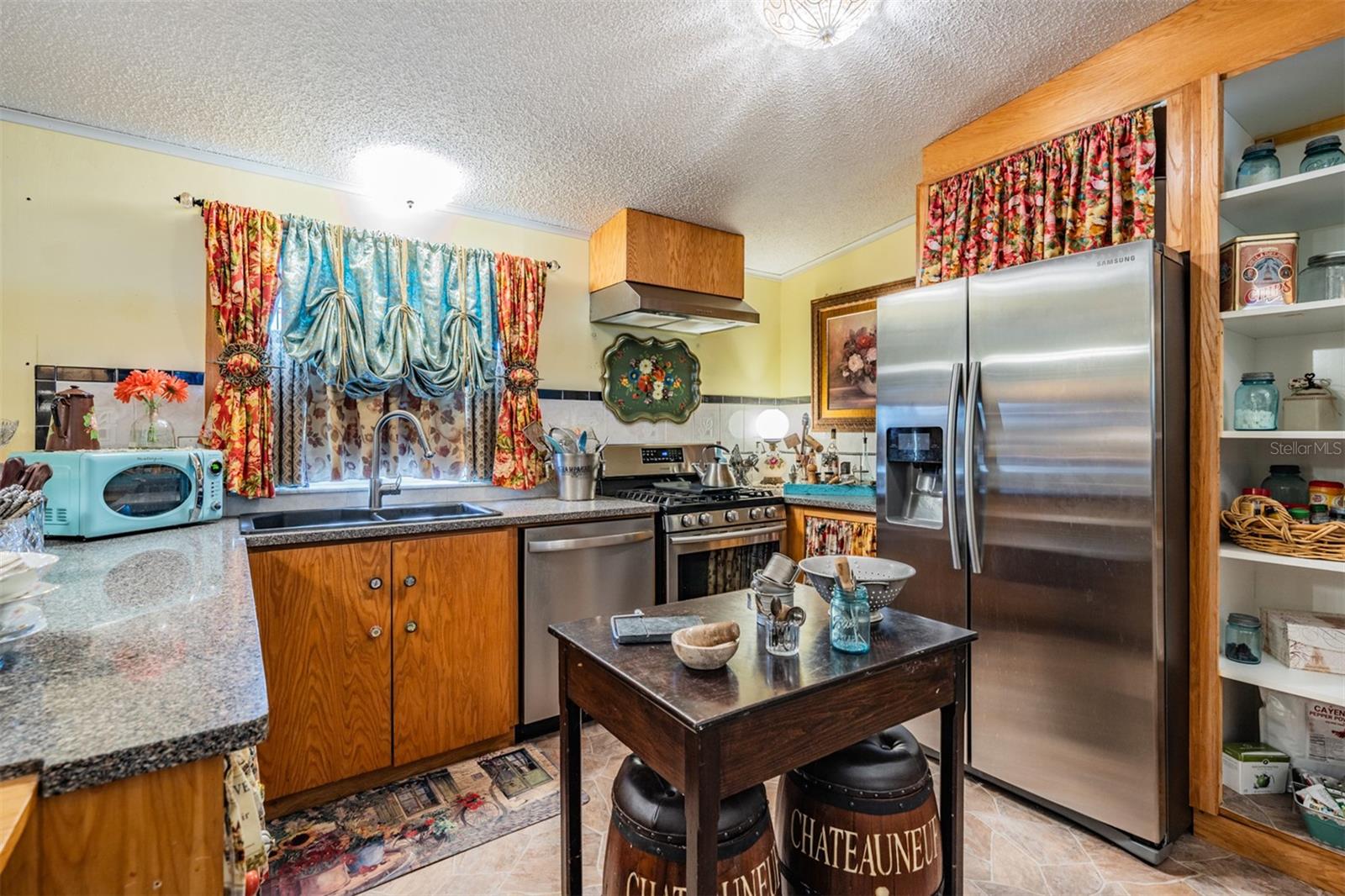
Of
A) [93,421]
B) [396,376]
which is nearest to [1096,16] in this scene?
[396,376]

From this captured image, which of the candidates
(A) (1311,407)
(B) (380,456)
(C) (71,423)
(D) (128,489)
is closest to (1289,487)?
(A) (1311,407)

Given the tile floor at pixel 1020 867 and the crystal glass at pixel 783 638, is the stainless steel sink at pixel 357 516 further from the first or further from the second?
the crystal glass at pixel 783 638

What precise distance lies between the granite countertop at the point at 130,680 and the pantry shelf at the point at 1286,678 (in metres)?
2.46

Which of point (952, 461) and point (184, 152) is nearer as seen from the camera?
→ point (952, 461)

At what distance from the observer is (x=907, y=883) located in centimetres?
129

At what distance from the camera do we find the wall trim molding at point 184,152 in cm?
225

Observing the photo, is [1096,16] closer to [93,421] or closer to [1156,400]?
[1156,400]

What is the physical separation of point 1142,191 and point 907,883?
7.07 ft

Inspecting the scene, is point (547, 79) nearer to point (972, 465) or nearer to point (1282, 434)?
point (972, 465)

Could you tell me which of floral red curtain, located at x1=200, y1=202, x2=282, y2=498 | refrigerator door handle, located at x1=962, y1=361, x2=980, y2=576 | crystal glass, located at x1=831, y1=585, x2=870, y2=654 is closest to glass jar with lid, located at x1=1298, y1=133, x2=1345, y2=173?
refrigerator door handle, located at x1=962, y1=361, x2=980, y2=576

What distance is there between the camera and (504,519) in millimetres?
2545

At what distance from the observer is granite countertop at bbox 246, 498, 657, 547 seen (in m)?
2.12

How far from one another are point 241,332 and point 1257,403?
141 inches

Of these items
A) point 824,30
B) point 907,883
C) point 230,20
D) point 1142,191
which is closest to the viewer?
point 907,883
